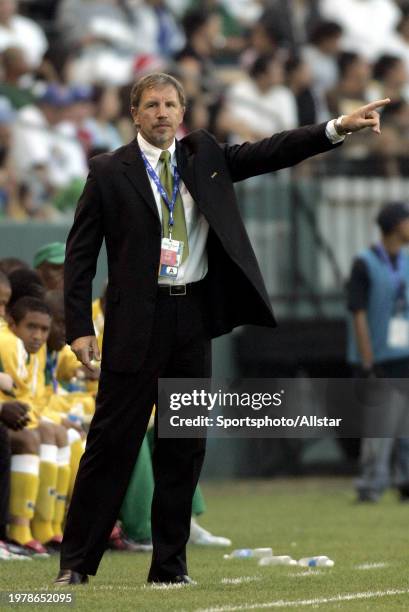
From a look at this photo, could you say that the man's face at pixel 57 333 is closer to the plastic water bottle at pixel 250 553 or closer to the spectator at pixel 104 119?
the plastic water bottle at pixel 250 553

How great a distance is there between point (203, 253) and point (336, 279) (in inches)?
367

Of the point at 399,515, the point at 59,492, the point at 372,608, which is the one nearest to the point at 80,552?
the point at 372,608

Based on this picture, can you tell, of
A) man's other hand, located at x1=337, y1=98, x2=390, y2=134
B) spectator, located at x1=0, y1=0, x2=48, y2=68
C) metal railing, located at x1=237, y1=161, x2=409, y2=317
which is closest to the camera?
man's other hand, located at x1=337, y1=98, x2=390, y2=134

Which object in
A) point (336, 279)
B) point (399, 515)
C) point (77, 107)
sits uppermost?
point (77, 107)

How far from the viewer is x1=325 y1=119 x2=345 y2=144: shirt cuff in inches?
287

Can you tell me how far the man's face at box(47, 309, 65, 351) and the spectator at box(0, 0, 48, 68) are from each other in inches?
291

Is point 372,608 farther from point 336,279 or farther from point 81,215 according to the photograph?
point 336,279

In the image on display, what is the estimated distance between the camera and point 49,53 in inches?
653

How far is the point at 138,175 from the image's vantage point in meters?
7.45

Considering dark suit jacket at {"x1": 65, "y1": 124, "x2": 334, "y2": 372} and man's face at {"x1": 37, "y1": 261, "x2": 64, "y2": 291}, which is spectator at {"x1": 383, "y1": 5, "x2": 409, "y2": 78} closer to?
man's face at {"x1": 37, "y1": 261, "x2": 64, "y2": 291}

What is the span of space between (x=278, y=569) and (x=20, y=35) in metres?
10.2

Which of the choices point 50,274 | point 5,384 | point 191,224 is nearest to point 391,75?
point 50,274

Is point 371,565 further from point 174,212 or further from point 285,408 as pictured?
point 174,212

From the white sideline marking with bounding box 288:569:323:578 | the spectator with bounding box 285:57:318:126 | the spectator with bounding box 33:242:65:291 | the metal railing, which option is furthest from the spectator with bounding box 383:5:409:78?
the white sideline marking with bounding box 288:569:323:578
